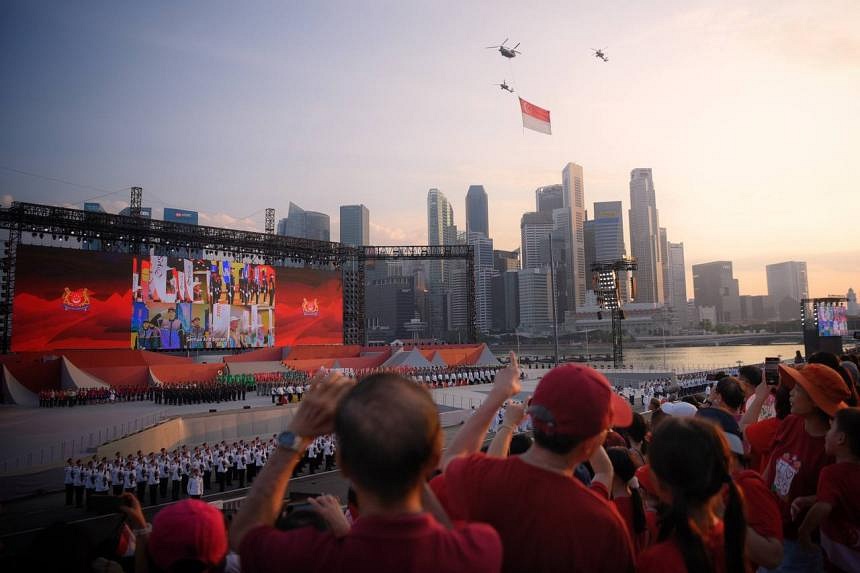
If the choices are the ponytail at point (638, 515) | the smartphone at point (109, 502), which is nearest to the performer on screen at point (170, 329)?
the smartphone at point (109, 502)

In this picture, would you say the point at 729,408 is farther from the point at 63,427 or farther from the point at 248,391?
the point at 248,391

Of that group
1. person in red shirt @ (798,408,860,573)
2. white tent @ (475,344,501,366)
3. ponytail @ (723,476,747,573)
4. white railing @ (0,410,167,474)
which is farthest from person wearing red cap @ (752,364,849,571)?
white tent @ (475,344,501,366)

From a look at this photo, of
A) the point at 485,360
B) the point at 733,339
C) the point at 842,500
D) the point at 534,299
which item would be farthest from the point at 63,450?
the point at 534,299

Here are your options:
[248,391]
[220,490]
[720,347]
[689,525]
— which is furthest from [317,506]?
[720,347]

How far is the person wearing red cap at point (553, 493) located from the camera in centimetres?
169

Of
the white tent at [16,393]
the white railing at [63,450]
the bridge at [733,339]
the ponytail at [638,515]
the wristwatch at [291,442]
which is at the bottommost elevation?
the bridge at [733,339]

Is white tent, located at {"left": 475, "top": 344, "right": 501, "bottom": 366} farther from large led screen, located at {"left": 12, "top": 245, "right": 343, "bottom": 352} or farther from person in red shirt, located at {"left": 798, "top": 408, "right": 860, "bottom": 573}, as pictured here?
person in red shirt, located at {"left": 798, "top": 408, "right": 860, "bottom": 573}

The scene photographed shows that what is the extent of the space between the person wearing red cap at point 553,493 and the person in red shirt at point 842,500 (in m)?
1.88

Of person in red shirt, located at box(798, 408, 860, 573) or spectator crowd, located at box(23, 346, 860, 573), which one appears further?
person in red shirt, located at box(798, 408, 860, 573)

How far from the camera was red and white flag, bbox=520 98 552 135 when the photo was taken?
19172 mm

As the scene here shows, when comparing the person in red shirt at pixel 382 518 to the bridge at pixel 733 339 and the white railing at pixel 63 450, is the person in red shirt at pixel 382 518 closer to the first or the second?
the white railing at pixel 63 450

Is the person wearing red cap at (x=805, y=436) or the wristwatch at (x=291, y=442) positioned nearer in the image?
the wristwatch at (x=291, y=442)

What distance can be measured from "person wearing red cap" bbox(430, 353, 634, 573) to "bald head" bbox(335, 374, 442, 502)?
41 cm

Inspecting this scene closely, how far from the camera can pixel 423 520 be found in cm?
138
